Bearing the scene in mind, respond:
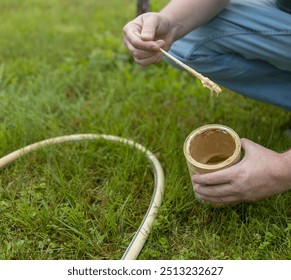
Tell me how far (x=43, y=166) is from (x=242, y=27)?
894 mm

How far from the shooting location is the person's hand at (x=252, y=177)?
1431mm

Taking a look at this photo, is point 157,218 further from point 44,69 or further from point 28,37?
point 28,37

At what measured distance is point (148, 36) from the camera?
1526 millimetres

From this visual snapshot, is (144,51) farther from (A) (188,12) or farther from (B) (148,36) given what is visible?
(A) (188,12)

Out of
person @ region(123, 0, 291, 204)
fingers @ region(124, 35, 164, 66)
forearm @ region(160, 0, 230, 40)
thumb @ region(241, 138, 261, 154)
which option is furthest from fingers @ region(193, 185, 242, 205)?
forearm @ region(160, 0, 230, 40)

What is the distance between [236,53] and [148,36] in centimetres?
47

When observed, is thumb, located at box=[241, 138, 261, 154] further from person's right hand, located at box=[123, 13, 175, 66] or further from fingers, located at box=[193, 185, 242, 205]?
person's right hand, located at box=[123, 13, 175, 66]

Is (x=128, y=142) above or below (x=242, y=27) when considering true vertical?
below

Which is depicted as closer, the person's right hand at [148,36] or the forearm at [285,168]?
the forearm at [285,168]

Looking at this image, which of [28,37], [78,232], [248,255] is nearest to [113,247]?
[78,232]

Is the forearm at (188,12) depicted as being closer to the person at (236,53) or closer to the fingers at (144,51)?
the person at (236,53)

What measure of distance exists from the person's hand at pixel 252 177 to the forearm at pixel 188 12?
500 millimetres

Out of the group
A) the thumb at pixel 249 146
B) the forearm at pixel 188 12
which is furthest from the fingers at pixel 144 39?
the thumb at pixel 249 146
